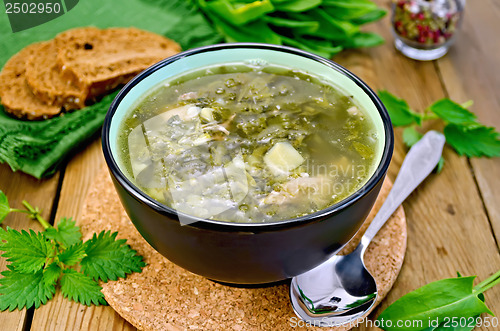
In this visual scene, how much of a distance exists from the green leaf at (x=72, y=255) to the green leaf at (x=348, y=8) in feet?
6.50

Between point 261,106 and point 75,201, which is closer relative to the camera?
point 261,106

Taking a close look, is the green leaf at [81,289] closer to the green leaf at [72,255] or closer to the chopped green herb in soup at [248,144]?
the green leaf at [72,255]

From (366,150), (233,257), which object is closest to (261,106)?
(366,150)

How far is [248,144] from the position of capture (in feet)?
5.62

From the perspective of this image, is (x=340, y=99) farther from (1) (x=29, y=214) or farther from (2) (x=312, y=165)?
(1) (x=29, y=214)

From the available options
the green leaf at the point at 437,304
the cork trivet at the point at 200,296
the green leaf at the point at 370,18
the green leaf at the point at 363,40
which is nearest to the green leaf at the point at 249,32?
the green leaf at the point at 363,40

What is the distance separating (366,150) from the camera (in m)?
1.72

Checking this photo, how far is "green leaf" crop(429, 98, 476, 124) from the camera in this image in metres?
2.51

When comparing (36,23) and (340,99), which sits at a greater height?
(340,99)

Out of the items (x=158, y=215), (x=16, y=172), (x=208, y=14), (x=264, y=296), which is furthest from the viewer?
(x=208, y=14)

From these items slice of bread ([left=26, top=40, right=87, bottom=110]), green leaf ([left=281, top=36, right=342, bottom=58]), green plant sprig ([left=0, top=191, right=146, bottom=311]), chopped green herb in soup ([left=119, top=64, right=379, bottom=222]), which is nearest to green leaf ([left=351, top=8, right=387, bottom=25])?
green leaf ([left=281, top=36, right=342, bottom=58])

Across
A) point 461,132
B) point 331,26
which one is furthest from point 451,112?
point 331,26

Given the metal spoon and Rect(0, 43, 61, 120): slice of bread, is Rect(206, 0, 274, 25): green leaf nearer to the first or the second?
Rect(0, 43, 61, 120): slice of bread

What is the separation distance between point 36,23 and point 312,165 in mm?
2112
